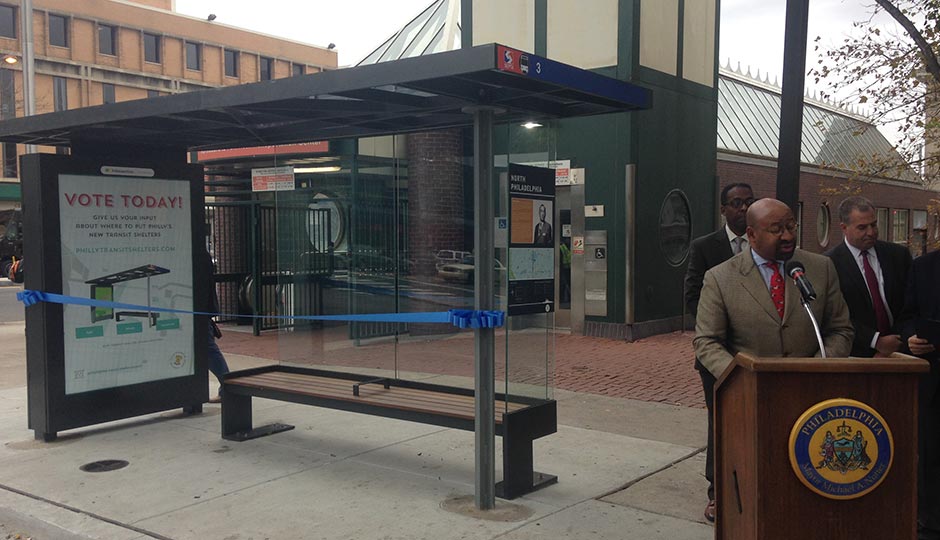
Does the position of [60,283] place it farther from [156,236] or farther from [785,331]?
[785,331]

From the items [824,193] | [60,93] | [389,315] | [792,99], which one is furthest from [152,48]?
[792,99]

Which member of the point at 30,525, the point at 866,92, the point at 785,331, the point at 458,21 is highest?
the point at 458,21

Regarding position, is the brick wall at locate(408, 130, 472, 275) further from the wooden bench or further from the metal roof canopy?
the wooden bench

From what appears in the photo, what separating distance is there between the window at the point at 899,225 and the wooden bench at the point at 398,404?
25.7 metres

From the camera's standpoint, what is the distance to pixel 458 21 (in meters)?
17.4

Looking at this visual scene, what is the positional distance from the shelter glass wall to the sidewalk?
0.39m

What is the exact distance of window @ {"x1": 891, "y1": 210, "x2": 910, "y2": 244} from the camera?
28.5 metres

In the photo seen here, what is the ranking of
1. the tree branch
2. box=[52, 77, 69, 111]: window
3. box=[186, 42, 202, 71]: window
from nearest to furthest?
1. the tree branch
2. box=[52, 77, 69, 111]: window
3. box=[186, 42, 202, 71]: window

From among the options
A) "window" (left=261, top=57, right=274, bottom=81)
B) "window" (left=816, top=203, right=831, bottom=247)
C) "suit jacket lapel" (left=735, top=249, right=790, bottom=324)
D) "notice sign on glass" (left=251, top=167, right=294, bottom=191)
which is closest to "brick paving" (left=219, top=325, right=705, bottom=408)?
"notice sign on glass" (left=251, top=167, right=294, bottom=191)

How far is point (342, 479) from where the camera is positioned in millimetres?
6180

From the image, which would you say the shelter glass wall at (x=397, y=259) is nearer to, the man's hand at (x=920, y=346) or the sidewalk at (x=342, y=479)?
the sidewalk at (x=342, y=479)

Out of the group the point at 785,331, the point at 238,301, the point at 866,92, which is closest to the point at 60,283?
the point at 785,331

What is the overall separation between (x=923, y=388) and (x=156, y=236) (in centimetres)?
613

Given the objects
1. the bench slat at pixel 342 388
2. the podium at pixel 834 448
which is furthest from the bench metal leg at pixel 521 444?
the podium at pixel 834 448
